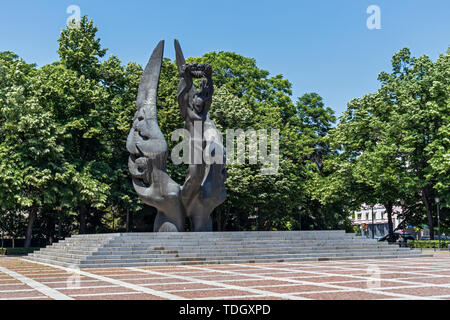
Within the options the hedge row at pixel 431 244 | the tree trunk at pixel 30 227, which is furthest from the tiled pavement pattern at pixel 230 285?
the hedge row at pixel 431 244

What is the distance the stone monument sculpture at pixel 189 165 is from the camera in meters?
22.0

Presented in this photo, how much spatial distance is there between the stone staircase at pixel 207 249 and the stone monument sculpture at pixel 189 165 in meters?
2.38

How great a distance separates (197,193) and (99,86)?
14.3 metres

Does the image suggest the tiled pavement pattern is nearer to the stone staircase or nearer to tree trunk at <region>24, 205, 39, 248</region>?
the stone staircase

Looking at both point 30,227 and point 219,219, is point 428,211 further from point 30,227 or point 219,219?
point 30,227

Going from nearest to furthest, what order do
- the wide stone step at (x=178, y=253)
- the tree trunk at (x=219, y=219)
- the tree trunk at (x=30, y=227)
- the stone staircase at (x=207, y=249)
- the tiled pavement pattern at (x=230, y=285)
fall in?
the tiled pavement pattern at (x=230, y=285), the wide stone step at (x=178, y=253), the stone staircase at (x=207, y=249), the tree trunk at (x=30, y=227), the tree trunk at (x=219, y=219)

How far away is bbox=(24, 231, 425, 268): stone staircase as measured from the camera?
17.7 meters

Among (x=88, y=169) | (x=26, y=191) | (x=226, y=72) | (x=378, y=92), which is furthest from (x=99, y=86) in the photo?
(x=378, y=92)

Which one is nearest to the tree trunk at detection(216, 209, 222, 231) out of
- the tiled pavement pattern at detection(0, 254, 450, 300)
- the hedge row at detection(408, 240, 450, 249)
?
the hedge row at detection(408, 240, 450, 249)

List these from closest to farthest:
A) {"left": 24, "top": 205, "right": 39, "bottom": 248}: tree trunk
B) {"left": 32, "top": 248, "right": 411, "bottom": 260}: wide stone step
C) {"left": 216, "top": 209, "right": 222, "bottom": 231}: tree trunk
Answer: {"left": 32, "top": 248, "right": 411, "bottom": 260}: wide stone step < {"left": 24, "top": 205, "right": 39, "bottom": 248}: tree trunk < {"left": 216, "top": 209, "right": 222, "bottom": 231}: tree trunk

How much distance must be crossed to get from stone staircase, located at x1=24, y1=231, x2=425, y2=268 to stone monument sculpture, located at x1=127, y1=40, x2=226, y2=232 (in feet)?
7.80

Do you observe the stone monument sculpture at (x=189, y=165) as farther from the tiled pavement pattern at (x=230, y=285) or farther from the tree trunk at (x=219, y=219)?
the tree trunk at (x=219, y=219)

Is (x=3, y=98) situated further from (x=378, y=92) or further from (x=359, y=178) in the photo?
(x=378, y=92)

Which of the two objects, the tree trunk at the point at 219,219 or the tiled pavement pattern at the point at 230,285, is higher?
the tree trunk at the point at 219,219
